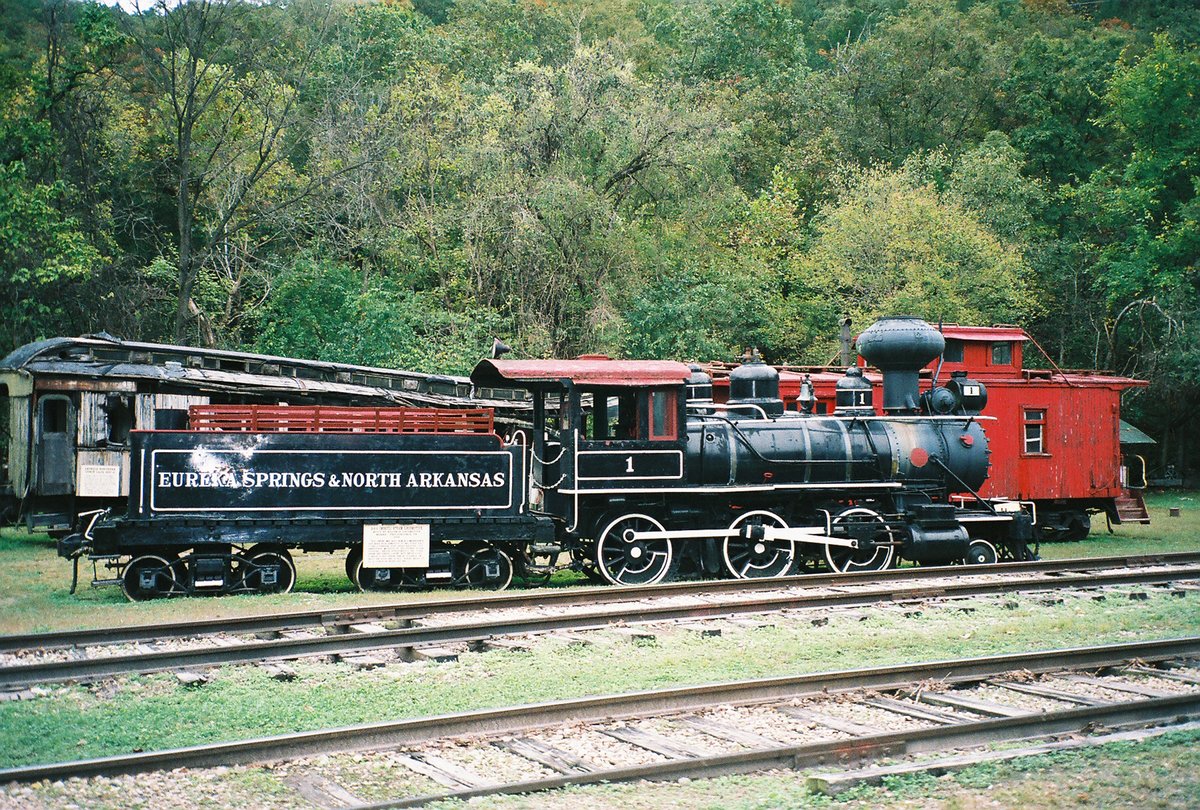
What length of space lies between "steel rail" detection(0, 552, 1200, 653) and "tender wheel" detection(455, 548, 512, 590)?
0.62 meters

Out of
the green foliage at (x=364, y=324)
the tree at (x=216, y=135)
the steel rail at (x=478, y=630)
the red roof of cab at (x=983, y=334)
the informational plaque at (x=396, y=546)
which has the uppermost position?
the tree at (x=216, y=135)

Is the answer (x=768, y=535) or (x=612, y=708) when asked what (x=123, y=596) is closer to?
(x=768, y=535)

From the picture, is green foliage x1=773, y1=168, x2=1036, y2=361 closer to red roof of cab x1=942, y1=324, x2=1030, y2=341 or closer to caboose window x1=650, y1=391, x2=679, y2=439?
red roof of cab x1=942, y1=324, x2=1030, y2=341

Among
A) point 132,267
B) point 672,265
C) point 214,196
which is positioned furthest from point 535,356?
point 132,267

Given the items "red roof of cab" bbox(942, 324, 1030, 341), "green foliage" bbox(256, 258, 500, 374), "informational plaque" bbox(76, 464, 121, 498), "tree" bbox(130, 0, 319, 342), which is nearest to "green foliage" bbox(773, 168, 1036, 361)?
"red roof of cab" bbox(942, 324, 1030, 341)

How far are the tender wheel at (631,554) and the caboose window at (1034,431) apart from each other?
1059cm

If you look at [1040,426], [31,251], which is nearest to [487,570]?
[1040,426]

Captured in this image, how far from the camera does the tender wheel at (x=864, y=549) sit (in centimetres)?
1728

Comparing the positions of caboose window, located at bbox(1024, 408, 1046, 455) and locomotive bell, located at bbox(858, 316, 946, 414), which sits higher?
locomotive bell, located at bbox(858, 316, 946, 414)

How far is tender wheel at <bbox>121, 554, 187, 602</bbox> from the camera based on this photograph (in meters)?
14.5

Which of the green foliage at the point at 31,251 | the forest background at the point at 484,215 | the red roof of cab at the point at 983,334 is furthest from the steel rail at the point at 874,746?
the green foliage at the point at 31,251

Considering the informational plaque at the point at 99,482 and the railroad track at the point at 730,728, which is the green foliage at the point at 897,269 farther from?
the railroad track at the point at 730,728

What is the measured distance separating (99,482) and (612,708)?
13931mm

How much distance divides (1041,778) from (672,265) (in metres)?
27.9
